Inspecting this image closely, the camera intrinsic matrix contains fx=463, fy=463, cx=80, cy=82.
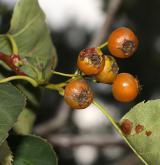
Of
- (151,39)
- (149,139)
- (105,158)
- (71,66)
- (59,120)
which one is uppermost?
(149,139)

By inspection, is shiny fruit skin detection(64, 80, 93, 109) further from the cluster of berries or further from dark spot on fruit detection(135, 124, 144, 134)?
dark spot on fruit detection(135, 124, 144, 134)

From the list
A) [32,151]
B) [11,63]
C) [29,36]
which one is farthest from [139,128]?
[29,36]

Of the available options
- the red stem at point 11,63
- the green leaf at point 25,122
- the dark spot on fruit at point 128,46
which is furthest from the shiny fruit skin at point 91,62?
the green leaf at point 25,122

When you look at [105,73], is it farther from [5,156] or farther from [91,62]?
[5,156]

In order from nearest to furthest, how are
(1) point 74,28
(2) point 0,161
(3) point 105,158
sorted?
(2) point 0,161, (3) point 105,158, (1) point 74,28

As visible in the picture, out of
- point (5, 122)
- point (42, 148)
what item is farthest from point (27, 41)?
point (5, 122)

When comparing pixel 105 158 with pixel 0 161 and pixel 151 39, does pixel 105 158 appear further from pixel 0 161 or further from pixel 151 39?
pixel 0 161

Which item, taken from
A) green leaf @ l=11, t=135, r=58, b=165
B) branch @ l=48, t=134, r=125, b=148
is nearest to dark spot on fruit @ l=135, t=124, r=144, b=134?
green leaf @ l=11, t=135, r=58, b=165
